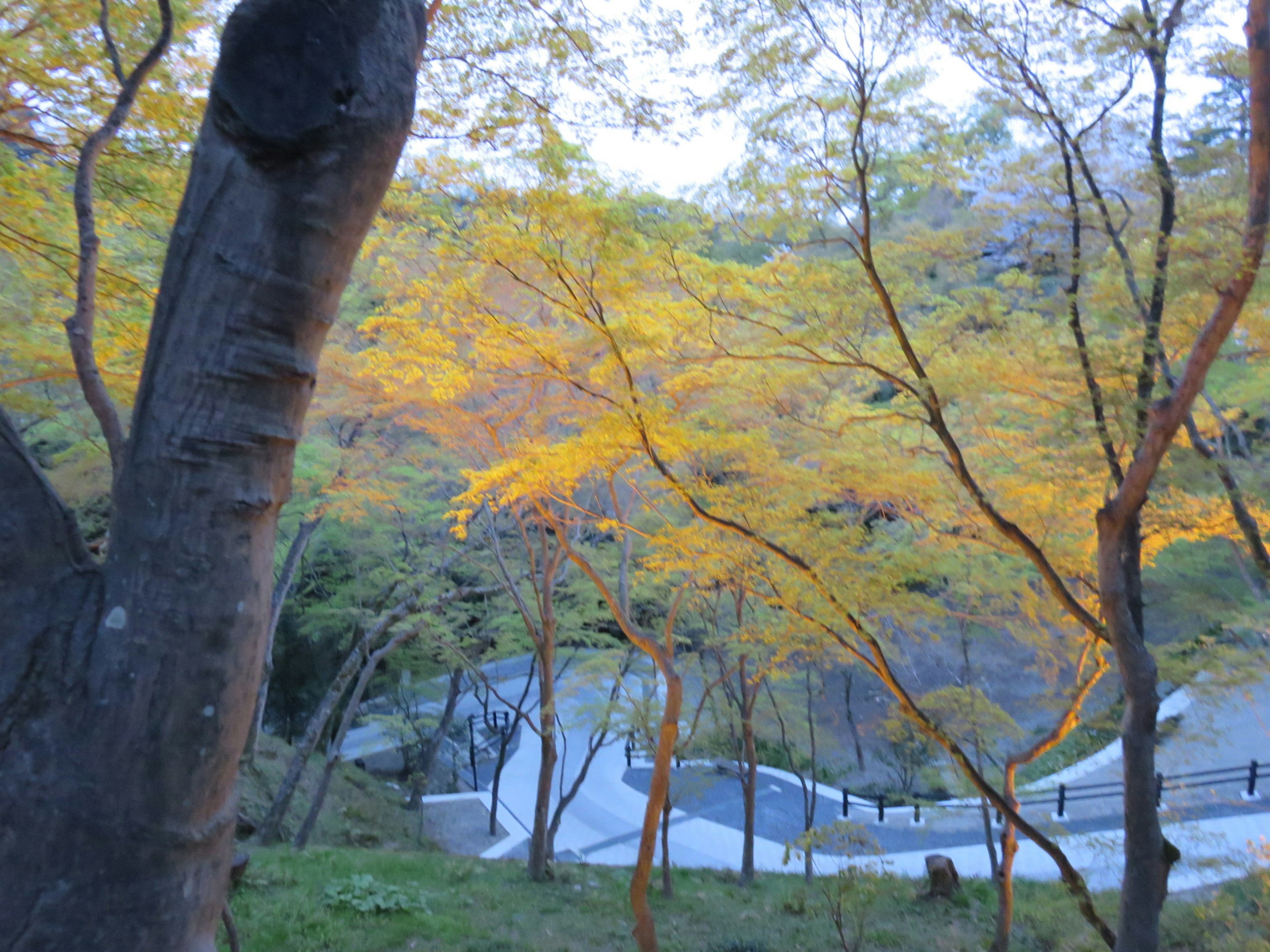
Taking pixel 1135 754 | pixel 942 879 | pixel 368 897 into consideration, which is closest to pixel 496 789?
pixel 368 897

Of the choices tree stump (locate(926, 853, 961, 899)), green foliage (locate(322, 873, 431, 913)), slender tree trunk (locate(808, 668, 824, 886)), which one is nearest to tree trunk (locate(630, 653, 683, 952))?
green foliage (locate(322, 873, 431, 913))

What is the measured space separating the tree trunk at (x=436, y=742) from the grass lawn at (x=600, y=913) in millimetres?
2774

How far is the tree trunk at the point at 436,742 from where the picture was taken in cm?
1143

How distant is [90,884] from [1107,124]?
17.1 ft

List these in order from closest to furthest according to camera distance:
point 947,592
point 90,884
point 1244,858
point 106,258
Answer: point 90,884 < point 106,258 < point 1244,858 < point 947,592

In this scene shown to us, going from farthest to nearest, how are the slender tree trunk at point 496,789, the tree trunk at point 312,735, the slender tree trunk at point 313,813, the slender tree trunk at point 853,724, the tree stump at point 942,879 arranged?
the slender tree trunk at point 853,724
the slender tree trunk at point 496,789
the tree trunk at point 312,735
the slender tree trunk at point 313,813
the tree stump at point 942,879

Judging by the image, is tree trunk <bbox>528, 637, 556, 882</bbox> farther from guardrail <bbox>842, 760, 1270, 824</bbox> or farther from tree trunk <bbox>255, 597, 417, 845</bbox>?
guardrail <bbox>842, 760, 1270, 824</bbox>

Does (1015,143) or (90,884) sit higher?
(1015,143)

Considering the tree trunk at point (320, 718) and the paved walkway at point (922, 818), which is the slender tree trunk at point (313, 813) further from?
the paved walkway at point (922, 818)

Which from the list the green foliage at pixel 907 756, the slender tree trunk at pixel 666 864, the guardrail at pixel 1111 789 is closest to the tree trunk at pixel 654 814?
the slender tree trunk at pixel 666 864

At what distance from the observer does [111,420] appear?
1639mm

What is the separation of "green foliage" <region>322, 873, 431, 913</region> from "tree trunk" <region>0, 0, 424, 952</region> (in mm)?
5636

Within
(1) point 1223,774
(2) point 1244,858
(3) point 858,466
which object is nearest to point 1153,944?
(3) point 858,466

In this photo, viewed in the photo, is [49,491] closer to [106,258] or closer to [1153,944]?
[106,258]
